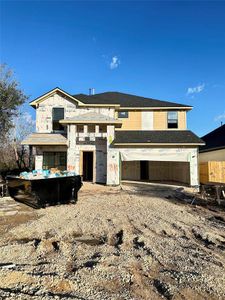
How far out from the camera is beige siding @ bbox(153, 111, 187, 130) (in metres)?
18.0

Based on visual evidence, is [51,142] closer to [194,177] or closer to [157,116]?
[157,116]

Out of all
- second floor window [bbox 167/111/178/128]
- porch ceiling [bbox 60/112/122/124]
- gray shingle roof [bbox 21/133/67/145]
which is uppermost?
second floor window [bbox 167/111/178/128]

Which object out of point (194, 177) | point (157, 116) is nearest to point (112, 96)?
point (157, 116)

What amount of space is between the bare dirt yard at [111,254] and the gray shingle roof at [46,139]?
7261 millimetres

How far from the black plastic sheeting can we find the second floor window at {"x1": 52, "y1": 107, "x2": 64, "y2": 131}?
7.21 meters

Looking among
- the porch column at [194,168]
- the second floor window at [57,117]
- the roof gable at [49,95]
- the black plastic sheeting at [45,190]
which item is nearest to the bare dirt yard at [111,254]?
the black plastic sheeting at [45,190]

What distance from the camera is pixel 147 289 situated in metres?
3.04

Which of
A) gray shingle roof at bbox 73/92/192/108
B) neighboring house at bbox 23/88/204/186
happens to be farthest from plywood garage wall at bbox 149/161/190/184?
gray shingle roof at bbox 73/92/192/108

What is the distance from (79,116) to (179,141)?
7.54 meters

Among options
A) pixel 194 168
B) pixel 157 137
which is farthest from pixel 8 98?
pixel 194 168

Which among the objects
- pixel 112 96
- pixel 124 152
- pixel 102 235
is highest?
pixel 112 96

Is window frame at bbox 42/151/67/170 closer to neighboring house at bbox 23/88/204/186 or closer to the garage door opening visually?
neighboring house at bbox 23/88/204/186

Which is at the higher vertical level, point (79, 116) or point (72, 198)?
point (79, 116)

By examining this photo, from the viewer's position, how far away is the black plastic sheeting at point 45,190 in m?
8.33
